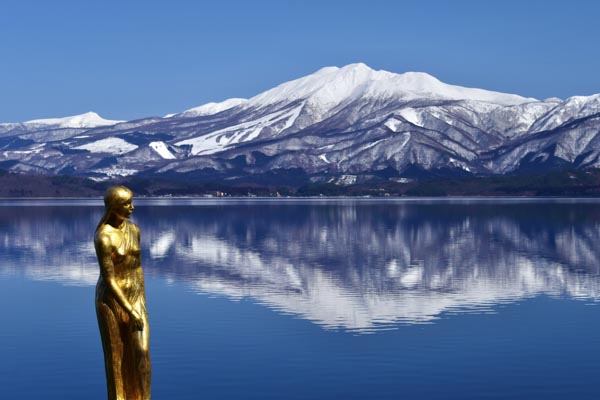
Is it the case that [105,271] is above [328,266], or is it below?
above

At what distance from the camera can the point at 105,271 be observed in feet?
70.1

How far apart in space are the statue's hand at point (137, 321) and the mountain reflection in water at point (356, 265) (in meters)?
32.9

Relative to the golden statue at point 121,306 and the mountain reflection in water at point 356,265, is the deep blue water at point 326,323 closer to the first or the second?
the mountain reflection in water at point 356,265

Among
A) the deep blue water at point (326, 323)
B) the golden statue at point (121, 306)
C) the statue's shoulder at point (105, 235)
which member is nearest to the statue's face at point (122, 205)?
the golden statue at point (121, 306)

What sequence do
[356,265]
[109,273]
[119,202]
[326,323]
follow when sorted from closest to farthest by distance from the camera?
[109,273], [119,202], [326,323], [356,265]

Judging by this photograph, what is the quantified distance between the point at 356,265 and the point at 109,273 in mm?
73990

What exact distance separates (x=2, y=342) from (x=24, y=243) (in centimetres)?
7812

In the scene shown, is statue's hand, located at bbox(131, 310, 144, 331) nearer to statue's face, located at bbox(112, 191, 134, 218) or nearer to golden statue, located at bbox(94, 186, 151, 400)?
golden statue, located at bbox(94, 186, 151, 400)

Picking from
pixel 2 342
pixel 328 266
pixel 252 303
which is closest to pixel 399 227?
pixel 328 266

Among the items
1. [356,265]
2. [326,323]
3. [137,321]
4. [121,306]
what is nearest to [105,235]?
[121,306]

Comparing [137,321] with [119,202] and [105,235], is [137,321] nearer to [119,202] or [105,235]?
[105,235]

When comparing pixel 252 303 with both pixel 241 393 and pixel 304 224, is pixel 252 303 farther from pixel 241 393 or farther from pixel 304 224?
pixel 304 224

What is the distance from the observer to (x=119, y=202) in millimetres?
21641

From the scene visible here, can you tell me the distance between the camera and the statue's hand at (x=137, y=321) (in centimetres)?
2142
